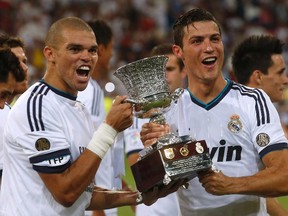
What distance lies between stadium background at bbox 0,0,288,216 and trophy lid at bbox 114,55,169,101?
11.2 m

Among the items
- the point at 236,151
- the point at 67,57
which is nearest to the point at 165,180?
the point at 236,151

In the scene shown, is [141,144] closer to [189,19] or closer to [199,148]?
[189,19]

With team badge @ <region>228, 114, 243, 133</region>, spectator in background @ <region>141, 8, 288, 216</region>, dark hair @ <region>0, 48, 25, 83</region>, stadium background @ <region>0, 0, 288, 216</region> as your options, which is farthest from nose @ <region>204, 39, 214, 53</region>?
stadium background @ <region>0, 0, 288, 216</region>

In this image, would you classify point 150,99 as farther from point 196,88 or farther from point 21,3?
point 21,3

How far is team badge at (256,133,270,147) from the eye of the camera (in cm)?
415

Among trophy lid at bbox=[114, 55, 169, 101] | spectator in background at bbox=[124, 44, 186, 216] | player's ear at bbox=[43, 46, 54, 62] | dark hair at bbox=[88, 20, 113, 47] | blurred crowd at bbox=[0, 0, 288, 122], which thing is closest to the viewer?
trophy lid at bbox=[114, 55, 169, 101]

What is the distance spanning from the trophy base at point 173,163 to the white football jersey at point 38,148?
0.44 meters

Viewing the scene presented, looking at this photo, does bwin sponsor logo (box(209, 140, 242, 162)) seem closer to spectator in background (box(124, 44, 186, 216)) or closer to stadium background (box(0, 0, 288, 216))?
spectator in background (box(124, 44, 186, 216))

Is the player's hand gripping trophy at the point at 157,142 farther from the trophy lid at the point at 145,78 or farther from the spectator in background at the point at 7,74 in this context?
the spectator in background at the point at 7,74

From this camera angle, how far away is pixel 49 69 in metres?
4.34

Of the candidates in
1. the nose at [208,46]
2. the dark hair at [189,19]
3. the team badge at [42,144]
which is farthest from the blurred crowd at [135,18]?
the team badge at [42,144]

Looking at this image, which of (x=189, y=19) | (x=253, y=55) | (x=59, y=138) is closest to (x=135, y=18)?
(x=253, y=55)

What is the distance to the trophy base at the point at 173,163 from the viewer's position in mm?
3842

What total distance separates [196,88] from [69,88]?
2.60 feet
